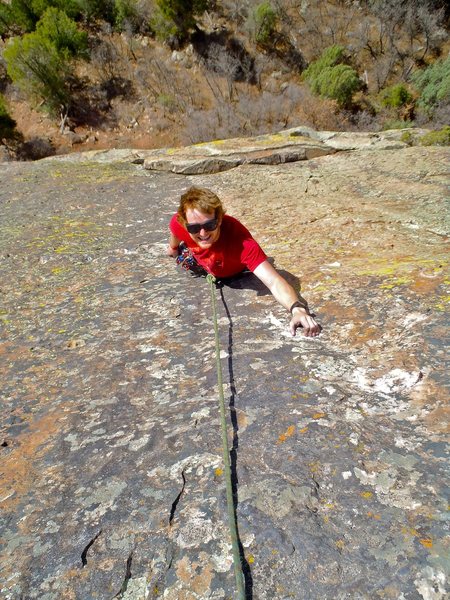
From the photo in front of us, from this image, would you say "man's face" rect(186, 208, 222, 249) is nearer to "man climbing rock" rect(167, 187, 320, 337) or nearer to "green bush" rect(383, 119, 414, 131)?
"man climbing rock" rect(167, 187, 320, 337)

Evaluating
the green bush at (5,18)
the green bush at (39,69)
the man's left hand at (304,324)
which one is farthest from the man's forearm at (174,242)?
the green bush at (5,18)

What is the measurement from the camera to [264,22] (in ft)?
93.8

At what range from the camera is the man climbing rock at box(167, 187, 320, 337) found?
111 inches

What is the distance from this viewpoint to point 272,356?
2.55 meters

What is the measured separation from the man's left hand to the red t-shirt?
585 millimetres

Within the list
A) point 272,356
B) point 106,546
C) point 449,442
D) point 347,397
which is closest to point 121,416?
point 106,546

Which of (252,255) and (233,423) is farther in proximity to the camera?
(252,255)

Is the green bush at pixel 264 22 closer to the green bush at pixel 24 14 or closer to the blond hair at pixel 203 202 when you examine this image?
the green bush at pixel 24 14

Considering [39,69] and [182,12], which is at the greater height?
[182,12]

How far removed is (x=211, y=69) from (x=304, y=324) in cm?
3083

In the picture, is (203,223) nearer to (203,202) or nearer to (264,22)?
(203,202)

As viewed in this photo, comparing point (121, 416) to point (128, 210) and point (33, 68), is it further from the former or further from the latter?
point (33, 68)

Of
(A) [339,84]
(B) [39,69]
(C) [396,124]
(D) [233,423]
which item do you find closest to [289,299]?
(D) [233,423]

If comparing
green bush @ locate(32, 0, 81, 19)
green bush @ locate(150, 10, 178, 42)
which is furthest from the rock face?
green bush @ locate(32, 0, 81, 19)
